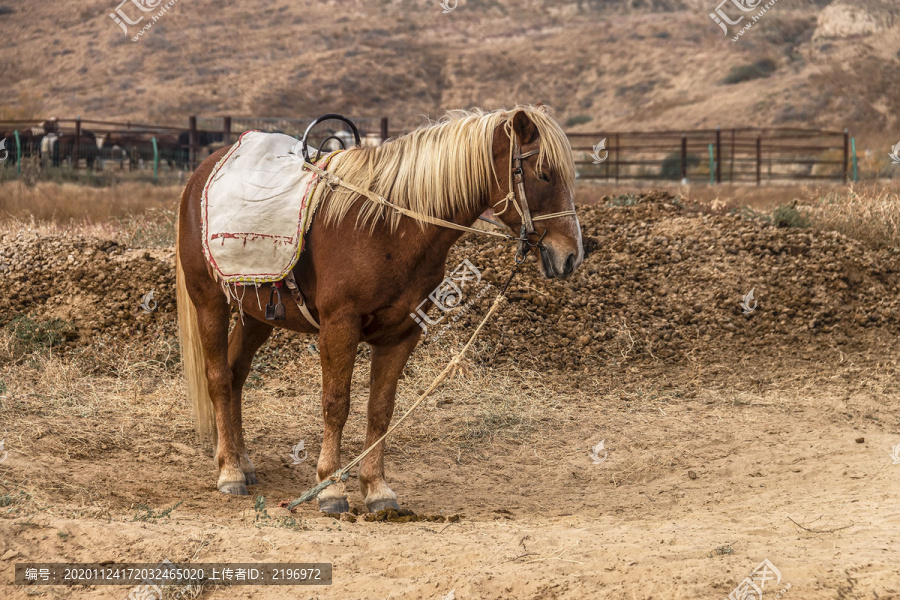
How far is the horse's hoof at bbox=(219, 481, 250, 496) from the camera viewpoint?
16.0 feet

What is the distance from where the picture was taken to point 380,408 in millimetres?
4531

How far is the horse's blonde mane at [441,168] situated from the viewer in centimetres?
401

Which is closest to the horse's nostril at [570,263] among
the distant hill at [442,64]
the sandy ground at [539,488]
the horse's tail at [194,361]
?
the sandy ground at [539,488]

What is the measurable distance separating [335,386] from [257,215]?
1035mm

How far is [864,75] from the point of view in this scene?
3666 centimetres

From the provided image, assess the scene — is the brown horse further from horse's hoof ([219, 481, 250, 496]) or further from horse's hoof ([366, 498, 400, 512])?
horse's hoof ([219, 481, 250, 496])

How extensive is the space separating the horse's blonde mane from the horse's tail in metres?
1.38

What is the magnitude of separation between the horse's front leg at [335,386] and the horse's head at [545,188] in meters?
1.02

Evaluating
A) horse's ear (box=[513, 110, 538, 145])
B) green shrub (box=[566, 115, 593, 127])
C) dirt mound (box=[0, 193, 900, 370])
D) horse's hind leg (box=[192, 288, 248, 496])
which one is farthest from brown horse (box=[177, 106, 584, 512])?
green shrub (box=[566, 115, 593, 127])

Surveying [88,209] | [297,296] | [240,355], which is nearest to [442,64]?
[88,209]

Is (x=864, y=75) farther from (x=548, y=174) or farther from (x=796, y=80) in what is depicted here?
(x=548, y=174)

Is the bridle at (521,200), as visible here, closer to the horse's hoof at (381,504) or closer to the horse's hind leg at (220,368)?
the horse's hoof at (381,504)

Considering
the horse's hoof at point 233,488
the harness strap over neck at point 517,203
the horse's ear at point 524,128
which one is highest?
the horse's ear at point 524,128

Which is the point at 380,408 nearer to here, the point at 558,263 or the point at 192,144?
the point at 558,263
